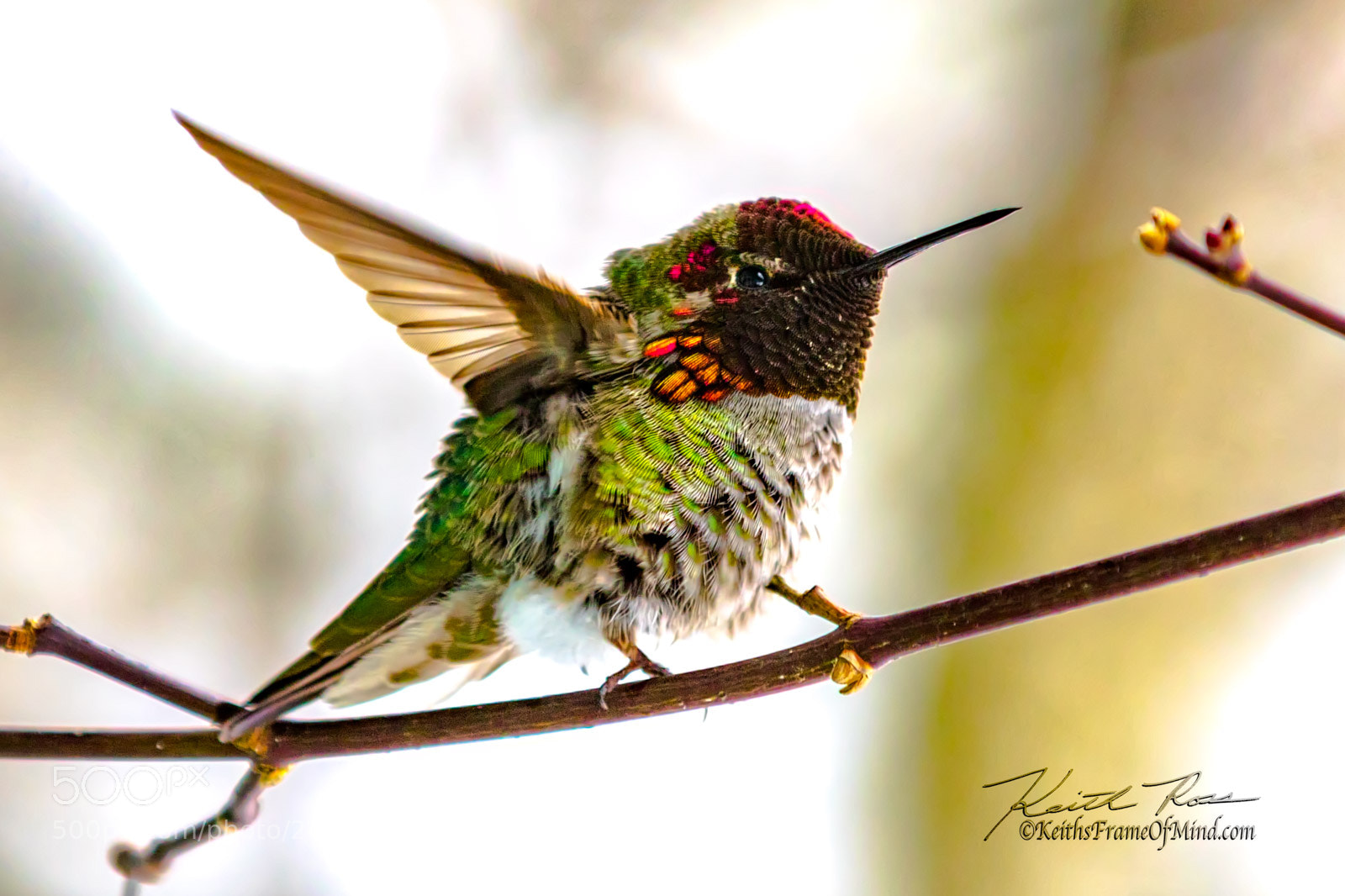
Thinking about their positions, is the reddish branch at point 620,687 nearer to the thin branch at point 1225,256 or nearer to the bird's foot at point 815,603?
the bird's foot at point 815,603

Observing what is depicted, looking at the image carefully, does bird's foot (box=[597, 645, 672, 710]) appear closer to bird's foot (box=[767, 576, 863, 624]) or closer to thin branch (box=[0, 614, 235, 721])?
bird's foot (box=[767, 576, 863, 624])

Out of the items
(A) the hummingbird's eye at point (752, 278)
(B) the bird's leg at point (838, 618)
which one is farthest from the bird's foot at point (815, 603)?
(A) the hummingbird's eye at point (752, 278)

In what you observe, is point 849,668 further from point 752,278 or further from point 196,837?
point 196,837

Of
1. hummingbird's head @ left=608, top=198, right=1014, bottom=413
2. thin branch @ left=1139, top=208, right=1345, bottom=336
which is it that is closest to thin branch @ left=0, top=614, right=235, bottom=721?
hummingbird's head @ left=608, top=198, right=1014, bottom=413

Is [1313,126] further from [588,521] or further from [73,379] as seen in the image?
[73,379]

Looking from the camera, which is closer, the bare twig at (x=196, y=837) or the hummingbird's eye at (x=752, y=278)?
the bare twig at (x=196, y=837)
